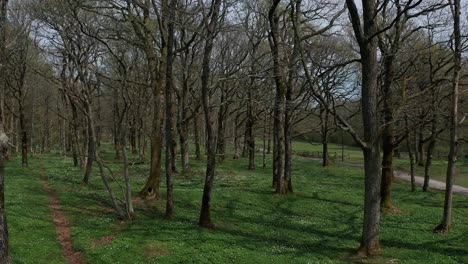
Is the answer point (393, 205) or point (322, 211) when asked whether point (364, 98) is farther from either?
point (393, 205)

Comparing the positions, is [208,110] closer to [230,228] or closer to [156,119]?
[230,228]

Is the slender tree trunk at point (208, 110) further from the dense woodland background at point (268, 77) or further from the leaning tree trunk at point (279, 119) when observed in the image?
the leaning tree trunk at point (279, 119)

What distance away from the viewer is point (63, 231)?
16922mm

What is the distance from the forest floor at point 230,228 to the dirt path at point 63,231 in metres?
0.19

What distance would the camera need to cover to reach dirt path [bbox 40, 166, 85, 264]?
45.5ft

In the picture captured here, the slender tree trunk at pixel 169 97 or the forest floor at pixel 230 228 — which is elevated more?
the slender tree trunk at pixel 169 97

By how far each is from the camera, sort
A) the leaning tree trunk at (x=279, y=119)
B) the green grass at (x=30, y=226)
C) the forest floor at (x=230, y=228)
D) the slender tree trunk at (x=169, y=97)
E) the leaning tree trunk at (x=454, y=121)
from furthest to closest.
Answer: the leaning tree trunk at (x=279, y=119) < the leaning tree trunk at (x=454, y=121) < the slender tree trunk at (x=169, y=97) < the forest floor at (x=230, y=228) < the green grass at (x=30, y=226)

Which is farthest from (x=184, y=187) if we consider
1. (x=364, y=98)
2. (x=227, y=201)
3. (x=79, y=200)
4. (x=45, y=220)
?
(x=364, y=98)

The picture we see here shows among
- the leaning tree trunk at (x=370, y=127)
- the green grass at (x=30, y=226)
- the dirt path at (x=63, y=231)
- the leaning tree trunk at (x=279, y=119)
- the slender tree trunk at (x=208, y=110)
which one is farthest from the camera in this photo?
the leaning tree trunk at (x=279, y=119)

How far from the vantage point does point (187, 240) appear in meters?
15.6

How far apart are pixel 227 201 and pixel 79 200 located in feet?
27.3

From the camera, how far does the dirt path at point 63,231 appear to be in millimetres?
13883

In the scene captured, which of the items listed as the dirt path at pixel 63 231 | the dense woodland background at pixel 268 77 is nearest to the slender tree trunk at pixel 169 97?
the dense woodland background at pixel 268 77

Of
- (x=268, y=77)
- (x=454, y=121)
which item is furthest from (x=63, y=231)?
(x=454, y=121)
